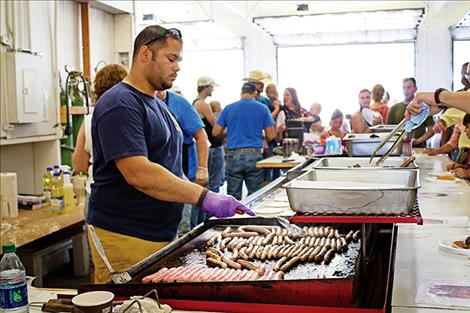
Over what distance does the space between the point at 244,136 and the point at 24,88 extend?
2620mm

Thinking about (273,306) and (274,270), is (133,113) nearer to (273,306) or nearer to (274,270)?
(274,270)

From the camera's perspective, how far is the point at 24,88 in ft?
14.4

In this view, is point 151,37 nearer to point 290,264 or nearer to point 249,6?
point 290,264

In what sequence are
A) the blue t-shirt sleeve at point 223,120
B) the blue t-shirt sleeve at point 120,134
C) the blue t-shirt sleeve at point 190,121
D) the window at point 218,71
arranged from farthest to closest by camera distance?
the window at point 218,71, the blue t-shirt sleeve at point 223,120, the blue t-shirt sleeve at point 190,121, the blue t-shirt sleeve at point 120,134

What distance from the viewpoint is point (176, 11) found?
11.5 metres

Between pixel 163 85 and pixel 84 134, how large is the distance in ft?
4.28

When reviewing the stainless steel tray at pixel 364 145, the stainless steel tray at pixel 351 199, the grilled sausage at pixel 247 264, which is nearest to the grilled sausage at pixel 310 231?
the grilled sausage at pixel 247 264

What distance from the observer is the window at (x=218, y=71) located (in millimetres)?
13148

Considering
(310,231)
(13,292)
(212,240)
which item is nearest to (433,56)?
(310,231)

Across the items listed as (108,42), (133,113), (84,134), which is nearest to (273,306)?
(133,113)

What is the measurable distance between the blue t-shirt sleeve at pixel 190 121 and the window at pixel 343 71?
8379mm

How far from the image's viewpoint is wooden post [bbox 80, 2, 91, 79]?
5.50 m

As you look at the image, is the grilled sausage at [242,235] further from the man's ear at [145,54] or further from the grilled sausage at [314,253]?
the man's ear at [145,54]

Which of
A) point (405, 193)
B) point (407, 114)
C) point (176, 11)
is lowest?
point (405, 193)
